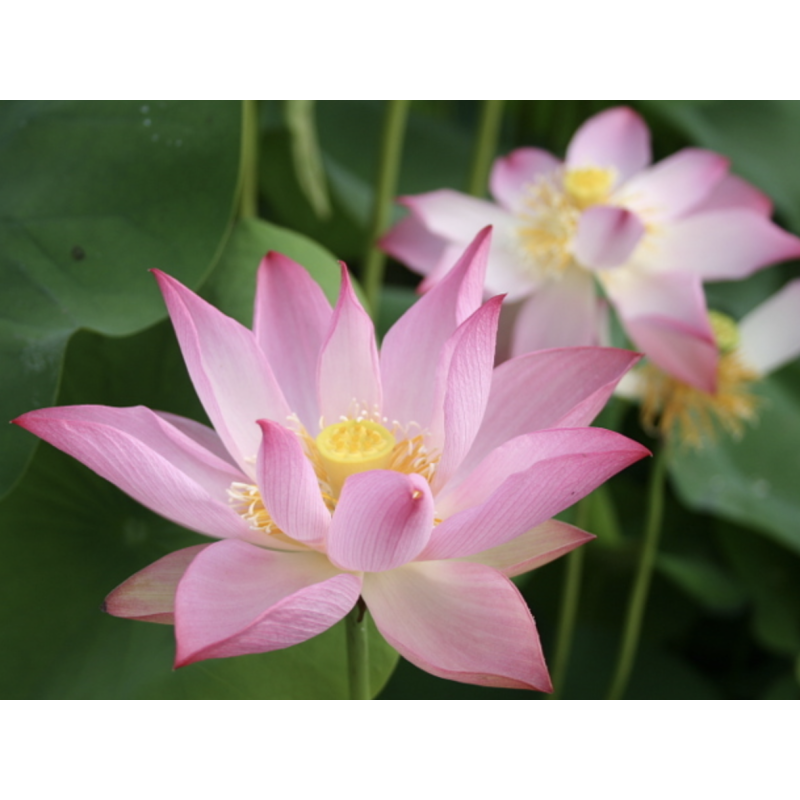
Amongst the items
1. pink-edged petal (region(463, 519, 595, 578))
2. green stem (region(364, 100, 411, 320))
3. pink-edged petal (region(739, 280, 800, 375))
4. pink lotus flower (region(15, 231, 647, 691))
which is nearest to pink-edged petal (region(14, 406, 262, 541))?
pink lotus flower (region(15, 231, 647, 691))

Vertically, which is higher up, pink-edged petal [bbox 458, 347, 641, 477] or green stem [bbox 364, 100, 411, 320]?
green stem [bbox 364, 100, 411, 320]

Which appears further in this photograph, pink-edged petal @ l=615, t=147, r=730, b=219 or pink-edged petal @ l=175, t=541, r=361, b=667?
pink-edged petal @ l=615, t=147, r=730, b=219

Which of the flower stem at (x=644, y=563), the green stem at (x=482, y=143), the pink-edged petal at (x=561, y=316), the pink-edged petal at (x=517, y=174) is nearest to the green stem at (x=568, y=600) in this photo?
the flower stem at (x=644, y=563)

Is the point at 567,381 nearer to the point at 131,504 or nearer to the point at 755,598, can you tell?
the point at 131,504

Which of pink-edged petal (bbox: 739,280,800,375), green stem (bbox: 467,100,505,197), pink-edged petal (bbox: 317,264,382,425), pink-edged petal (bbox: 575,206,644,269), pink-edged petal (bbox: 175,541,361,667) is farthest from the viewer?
green stem (bbox: 467,100,505,197)

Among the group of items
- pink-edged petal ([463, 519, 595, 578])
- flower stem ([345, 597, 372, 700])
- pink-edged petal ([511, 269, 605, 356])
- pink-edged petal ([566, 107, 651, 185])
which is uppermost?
pink-edged petal ([566, 107, 651, 185])

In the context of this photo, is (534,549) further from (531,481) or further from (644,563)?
(644,563)

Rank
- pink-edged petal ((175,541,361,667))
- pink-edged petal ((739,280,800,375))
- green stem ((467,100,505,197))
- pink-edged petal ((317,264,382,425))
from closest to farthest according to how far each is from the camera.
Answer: pink-edged petal ((175,541,361,667)), pink-edged petal ((317,264,382,425)), pink-edged petal ((739,280,800,375)), green stem ((467,100,505,197))

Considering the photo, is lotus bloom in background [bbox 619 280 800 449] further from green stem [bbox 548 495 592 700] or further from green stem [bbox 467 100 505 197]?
green stem [bbox 467 100 505 197]
